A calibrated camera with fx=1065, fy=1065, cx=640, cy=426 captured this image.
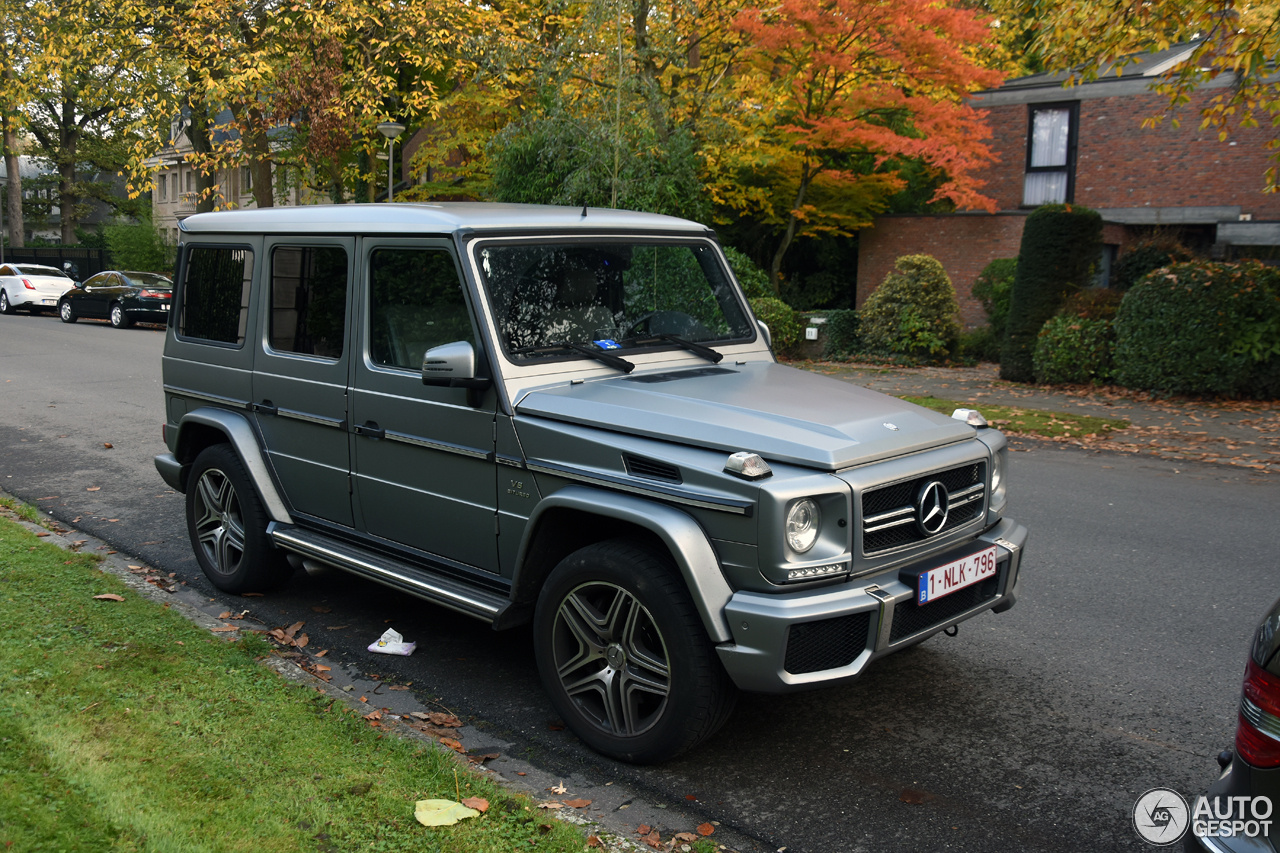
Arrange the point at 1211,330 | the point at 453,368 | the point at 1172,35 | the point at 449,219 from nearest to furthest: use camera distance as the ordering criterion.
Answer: the point at 453,368, the point at 449,219, the point at 1172,35, the point at 1211,330

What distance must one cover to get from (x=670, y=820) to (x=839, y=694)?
132 cm

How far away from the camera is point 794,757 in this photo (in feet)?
13.2

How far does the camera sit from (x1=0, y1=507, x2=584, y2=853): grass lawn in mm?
3217

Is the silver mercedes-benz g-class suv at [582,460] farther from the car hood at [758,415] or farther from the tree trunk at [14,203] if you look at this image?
the tree trunk at [14,203]

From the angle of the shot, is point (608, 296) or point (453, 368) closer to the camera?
point (453, 368)

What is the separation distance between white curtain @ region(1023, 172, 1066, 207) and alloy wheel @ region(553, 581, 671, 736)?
24.4m

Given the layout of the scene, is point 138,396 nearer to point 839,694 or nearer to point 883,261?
point 839,694

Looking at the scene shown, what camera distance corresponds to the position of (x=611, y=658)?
3.88 meters

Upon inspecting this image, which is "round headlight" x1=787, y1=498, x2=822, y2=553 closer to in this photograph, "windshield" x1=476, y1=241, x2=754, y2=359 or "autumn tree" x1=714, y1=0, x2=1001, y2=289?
"windshield" x1=476, y1=241, x2=754, y2=359

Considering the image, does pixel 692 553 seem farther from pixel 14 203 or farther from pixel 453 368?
pixel 14 203

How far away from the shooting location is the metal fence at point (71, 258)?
48.7 m

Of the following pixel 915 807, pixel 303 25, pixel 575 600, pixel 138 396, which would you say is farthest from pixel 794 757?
A: pixel 303 25

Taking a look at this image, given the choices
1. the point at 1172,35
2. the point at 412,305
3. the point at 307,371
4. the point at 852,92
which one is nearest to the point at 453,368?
the point at 412,305

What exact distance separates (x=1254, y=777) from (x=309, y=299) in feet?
14.2
